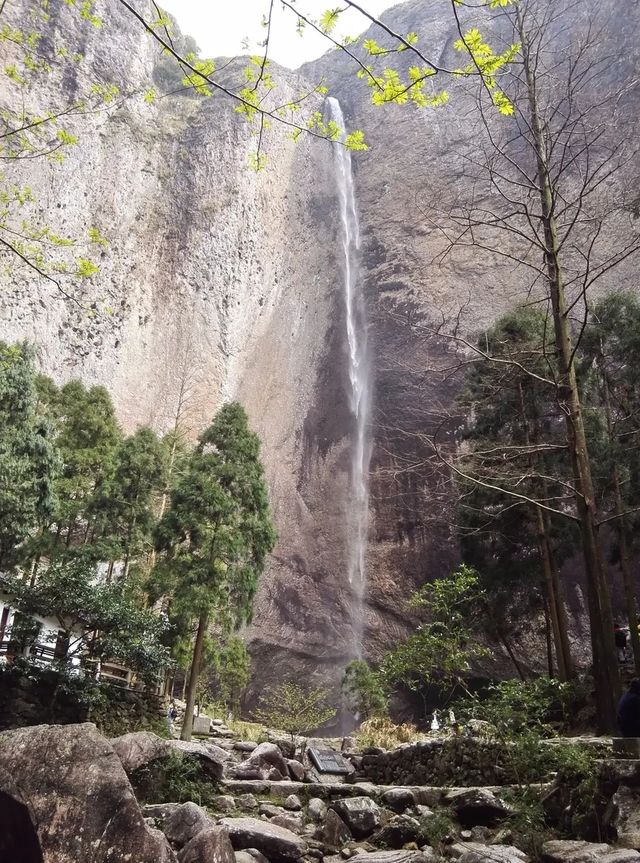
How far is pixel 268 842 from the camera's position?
493 cm

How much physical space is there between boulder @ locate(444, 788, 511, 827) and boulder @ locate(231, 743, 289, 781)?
3200 mm

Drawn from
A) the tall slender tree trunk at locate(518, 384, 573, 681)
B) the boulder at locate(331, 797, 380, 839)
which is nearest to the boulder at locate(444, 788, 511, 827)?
the boulder at locate(331, 797, 380, 839)

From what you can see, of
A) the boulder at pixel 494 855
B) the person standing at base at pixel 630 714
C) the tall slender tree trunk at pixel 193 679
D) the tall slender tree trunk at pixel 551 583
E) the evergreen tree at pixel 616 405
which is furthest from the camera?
the evergreen tree at pixel 616 405

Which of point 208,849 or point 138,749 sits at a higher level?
point 138,749

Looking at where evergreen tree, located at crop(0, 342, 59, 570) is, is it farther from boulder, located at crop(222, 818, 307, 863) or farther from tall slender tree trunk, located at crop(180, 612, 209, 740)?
boulder, located at crop(222, 818, 307, 863)

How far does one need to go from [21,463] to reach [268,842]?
11673 millimetres

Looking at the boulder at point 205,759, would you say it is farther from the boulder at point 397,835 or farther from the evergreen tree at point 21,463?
the evergreen tree at point 21,463

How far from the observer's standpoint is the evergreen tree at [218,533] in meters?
14.2

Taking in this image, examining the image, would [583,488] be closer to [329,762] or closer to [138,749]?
[138,749]

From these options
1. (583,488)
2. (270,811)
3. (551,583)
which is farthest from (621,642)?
(270,811)

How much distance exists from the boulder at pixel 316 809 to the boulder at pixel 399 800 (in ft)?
2.00

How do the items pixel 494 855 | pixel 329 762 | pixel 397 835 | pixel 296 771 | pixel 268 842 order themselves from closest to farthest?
pixel 494 855, pixel 268 842, pixel 397 835, pixel 296 771, pixel 329 762

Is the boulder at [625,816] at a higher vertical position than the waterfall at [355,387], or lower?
lower

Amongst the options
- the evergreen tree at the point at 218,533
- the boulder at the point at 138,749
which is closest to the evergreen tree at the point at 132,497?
the evergreen tree at the point at 218,533
